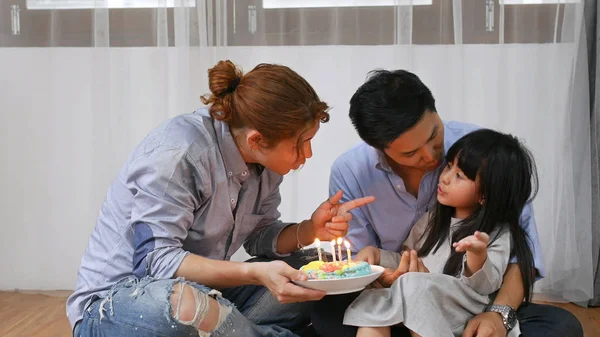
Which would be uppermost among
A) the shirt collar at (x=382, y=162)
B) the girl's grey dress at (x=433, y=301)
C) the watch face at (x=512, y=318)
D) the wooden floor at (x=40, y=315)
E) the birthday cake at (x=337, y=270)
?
the shirt collar at (x=382, y=162)

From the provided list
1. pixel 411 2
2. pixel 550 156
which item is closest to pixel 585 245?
pixel 550 156

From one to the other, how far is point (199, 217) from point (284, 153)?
28 cm

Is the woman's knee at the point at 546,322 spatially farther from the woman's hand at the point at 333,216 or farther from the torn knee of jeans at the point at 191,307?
the torn knee of jeans at the point at 191,307

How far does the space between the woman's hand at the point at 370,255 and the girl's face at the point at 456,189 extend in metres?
0.23

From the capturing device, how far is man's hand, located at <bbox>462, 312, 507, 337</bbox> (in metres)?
1.92

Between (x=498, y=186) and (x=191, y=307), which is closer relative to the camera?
(x=191, y=307)

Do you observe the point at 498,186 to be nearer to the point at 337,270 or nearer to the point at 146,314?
the point at 337,270

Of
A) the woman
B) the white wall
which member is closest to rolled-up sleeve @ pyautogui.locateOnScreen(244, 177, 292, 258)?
the woman

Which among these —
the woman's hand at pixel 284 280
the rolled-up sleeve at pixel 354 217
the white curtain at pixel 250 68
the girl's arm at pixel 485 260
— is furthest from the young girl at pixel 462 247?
the white curtain at pixel 250 68

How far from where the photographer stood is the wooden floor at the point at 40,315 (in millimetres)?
Result: 2764

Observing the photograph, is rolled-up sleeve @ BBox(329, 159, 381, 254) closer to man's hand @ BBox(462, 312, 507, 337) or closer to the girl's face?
the girl's face

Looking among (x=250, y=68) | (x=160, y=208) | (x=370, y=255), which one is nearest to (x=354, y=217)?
(x=370, y=255)

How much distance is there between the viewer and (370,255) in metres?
2.18

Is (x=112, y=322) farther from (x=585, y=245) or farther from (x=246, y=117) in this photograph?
(x=585, y=245)
